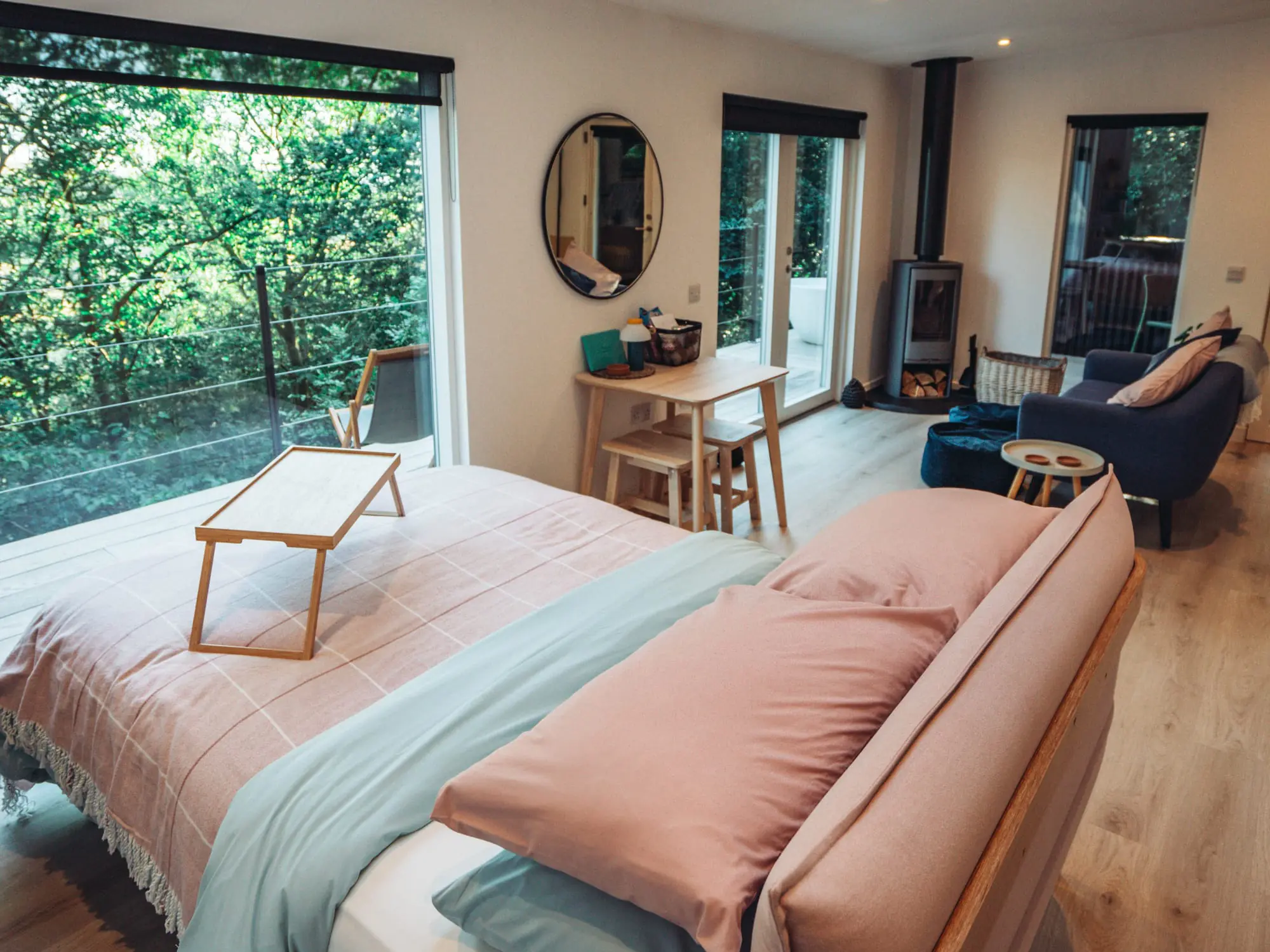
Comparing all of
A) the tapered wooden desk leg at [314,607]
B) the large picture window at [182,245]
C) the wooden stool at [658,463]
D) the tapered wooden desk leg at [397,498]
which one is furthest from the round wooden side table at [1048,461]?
the tapered wooden desk leg at [314,607]

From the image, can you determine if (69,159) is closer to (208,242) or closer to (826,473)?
(208,242)

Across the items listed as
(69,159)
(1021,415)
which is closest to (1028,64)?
(1021,415)

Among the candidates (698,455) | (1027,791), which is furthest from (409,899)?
(698,455)

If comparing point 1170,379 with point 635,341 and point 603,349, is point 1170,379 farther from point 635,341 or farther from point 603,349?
point 603,349

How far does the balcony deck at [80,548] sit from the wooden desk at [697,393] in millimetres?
1495

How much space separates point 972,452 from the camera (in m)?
4.46

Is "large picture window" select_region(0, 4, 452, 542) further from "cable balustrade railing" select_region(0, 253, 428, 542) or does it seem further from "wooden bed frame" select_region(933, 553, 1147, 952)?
"wooden bed frame" select_region(933, 553, 1147, 952)

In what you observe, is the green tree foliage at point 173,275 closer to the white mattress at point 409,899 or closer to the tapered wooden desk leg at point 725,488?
the tapered wooden desk leg at point 725,488

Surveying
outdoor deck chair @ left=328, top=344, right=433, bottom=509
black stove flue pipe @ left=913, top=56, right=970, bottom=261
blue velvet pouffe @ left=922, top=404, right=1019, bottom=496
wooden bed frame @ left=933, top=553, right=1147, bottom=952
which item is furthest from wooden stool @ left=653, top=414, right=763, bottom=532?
black stove flue pipe @ left=913, top=56, right=970, bottom=261

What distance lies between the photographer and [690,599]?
6.56 feet

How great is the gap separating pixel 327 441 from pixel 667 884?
8.60ft

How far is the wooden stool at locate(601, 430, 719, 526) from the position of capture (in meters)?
3.77

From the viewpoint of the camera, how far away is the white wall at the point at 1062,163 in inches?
209

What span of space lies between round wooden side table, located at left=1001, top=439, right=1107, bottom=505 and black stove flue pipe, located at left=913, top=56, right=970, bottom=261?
2.56 meters
